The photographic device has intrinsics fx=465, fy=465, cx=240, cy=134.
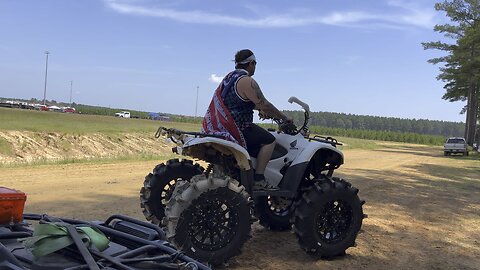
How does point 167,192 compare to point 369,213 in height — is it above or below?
above

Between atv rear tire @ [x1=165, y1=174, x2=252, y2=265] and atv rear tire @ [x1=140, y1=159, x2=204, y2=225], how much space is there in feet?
4.02

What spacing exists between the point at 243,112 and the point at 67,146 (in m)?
21.0

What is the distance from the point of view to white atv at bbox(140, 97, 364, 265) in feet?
15.4

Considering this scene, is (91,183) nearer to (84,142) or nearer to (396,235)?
(396,235)

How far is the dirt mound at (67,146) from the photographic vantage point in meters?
21.6

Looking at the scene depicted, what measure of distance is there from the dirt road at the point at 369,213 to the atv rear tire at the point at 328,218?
0.21 m

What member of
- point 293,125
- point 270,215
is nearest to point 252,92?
point 293,125

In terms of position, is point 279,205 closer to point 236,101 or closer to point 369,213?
point 236,101

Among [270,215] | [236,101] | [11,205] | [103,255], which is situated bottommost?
[270,215]

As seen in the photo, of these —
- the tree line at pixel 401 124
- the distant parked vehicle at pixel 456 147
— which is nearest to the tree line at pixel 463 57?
the distant parked vehicle at pixel 456 147

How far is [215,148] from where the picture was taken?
5.07m

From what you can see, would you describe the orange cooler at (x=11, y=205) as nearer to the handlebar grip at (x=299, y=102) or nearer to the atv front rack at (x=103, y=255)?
the atv front rack at (x=103, y=255)

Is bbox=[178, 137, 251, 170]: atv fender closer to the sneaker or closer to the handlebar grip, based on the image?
the sneaker

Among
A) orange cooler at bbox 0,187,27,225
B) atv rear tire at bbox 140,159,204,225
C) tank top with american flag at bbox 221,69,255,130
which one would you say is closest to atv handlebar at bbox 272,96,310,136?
tank top with american flag at bbox 221,69,255,130
